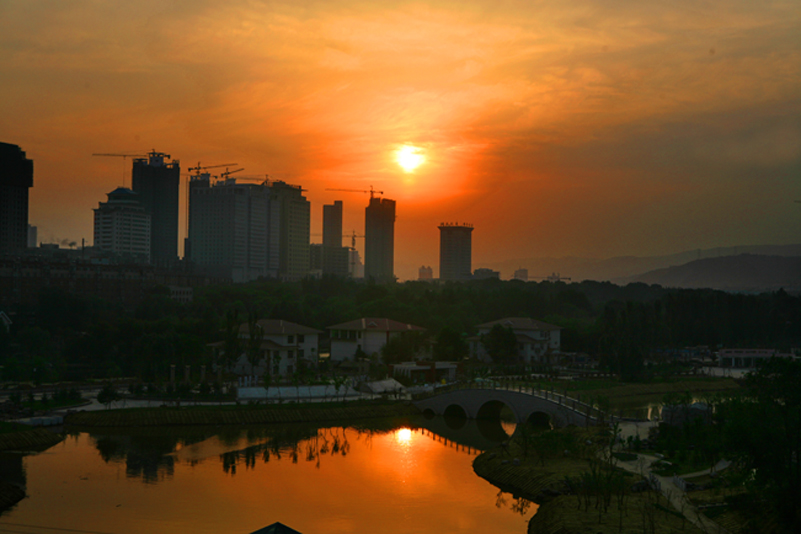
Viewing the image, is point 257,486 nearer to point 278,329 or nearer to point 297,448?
point 297,448

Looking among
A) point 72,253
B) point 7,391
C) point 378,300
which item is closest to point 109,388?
point 7,391

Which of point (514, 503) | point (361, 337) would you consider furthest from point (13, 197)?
point (514, 503)

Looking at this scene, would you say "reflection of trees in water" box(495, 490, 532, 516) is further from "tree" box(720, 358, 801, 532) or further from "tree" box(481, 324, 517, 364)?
"tree" box(481, 324, 517, 364)

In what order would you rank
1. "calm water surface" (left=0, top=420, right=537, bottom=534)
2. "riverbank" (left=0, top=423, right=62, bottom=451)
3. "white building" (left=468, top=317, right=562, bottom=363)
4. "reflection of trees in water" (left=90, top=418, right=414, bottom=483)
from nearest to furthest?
"calm water surface" (left=0, top=420, right=537, bottom=534), "reflection of trees in water" (left=90, top=418, right=414, bottom=483), "riverbank" (left=0, top=423, right=62, bottom=451), "white building" (left=468, top=317, right=562, bottom=363)

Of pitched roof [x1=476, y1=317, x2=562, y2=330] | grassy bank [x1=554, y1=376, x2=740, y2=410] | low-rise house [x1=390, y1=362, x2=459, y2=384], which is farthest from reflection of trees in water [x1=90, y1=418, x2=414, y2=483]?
pitched roof [x1=476, y1=317, x2=562, y2=330]

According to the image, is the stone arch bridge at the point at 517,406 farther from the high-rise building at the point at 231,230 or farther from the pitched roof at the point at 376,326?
the high-rise building at the point at 231,230

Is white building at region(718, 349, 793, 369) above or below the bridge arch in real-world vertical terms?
above

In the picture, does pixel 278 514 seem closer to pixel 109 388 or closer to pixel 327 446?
pixel 327 446
